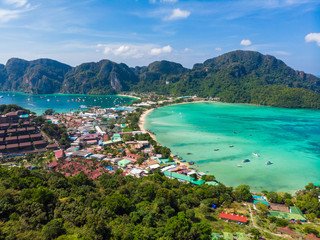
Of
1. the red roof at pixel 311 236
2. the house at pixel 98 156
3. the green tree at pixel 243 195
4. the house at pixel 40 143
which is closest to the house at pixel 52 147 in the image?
the house at pixel 40 143

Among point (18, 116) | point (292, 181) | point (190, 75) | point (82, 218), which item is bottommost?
point (292, 181)

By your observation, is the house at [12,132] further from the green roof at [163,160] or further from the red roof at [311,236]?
the red roof at [311,236]

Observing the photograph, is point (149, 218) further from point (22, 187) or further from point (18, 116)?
point (18, 116)

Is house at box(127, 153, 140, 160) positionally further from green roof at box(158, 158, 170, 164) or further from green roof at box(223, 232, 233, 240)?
green roof at box(223, 232, 233, 240)

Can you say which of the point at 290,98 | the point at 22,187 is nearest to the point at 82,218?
the point at 22,187

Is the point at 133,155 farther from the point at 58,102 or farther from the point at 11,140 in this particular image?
the point at 58,102

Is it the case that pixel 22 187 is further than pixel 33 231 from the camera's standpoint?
Yes

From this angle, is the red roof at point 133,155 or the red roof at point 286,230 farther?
the red roof at point 133,155
